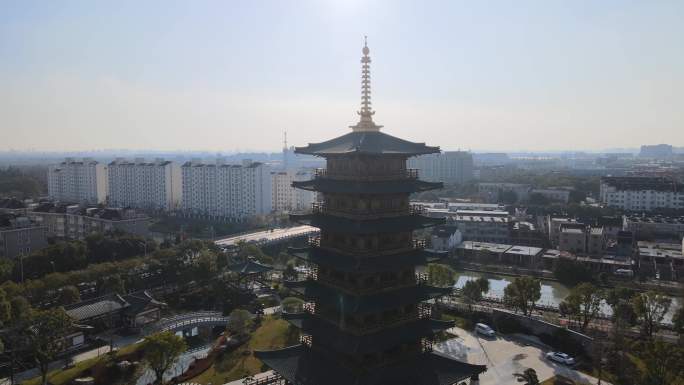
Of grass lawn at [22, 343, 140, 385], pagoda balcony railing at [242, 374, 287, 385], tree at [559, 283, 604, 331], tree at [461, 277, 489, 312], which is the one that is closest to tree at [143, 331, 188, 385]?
pagoda balcony railing at [242, 374, 287, 385]

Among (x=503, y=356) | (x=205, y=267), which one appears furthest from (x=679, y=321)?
(x=205, y=267)

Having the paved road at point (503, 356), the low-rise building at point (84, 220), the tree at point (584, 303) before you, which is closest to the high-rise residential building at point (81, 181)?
the low-rise building at point (84, 220)

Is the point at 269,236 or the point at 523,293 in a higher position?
the point at 523,293

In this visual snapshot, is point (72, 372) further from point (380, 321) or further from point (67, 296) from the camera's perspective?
point (380, 321)

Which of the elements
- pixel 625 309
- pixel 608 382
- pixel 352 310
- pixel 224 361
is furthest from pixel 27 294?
pixel 625 309

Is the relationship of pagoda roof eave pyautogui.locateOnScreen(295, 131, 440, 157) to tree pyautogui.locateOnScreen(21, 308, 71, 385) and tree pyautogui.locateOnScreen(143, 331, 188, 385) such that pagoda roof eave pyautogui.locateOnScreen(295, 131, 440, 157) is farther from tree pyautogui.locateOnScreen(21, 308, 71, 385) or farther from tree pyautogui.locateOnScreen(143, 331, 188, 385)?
tree pyautogui.locateOnScreen(21, 308, 71, 385)
